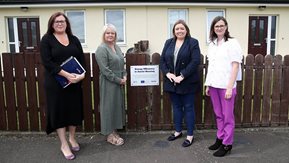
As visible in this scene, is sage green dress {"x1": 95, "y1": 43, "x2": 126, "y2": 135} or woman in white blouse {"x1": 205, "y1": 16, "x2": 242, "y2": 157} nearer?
woman in white blouse {"x1": 205, "y1": 16, "x2": 242, "y2": 157}

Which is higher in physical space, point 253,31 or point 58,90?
point 253,31

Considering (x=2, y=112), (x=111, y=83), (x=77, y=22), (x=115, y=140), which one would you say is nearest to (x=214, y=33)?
(x=111, y=83)

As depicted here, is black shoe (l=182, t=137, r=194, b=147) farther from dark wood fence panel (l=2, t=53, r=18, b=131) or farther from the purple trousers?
dark wood fence panel (l=2, t=53, r=18, b=131)

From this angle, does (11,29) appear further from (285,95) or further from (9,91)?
(285,95)

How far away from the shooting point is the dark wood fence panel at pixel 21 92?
16.7 feet

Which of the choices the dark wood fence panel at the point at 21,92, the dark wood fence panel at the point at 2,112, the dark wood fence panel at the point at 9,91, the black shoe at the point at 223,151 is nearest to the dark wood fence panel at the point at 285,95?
the black shoe at the point at 223,151

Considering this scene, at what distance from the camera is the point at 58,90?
4.16 meters

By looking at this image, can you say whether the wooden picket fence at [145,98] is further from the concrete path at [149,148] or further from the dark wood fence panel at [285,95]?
the concrete path at [149,148]

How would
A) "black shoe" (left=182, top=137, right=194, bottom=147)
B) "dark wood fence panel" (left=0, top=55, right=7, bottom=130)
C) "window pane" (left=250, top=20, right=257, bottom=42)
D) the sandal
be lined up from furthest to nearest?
1. "window pane" (left=250, top=20, right=257, bottom=42)
2. "dark wood fence panel" (left=0, top=55, right=7, bottom=130)
3. the sandal
4. "black shoe" (left=182, top=137, right=194, bottom=147)

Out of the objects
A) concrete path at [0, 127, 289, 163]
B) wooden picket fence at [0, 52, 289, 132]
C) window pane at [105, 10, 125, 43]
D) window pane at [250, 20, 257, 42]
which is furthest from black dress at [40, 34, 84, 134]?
window pane at [250, 20, 257, 42]

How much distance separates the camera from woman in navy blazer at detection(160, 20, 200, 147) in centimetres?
443

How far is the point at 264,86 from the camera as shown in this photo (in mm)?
5348

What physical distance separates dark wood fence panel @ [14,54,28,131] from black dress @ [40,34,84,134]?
117 cm

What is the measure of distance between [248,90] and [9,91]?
416 centimetres
